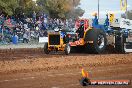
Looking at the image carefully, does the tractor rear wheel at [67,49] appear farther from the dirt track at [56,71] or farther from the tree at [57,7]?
the tree at [57,7]

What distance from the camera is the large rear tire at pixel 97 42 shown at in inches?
764

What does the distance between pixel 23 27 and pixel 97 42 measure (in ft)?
36.9

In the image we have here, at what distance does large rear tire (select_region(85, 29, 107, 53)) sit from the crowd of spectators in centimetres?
887

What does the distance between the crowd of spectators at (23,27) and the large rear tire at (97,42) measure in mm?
8874

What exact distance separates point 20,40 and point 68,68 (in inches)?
594

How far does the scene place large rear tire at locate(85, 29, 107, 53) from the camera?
63.7 feet

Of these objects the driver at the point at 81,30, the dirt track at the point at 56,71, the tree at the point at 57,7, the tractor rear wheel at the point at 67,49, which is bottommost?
the dirt track at the point at 56,71

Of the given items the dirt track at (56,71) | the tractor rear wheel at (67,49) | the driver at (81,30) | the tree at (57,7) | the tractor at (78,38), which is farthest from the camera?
the tree at (57,7)

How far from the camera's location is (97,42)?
771 inches

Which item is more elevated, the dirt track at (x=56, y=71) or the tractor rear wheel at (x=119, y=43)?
the tractor rear wheel at (x=119, y=43)

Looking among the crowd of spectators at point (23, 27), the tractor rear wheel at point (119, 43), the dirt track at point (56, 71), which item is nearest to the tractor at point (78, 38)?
the tractor rear wheel at point (119, 43)

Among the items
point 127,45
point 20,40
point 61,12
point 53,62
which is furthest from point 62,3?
point 53,62

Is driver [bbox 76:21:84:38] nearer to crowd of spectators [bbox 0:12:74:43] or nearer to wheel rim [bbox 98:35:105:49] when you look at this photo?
wheel rim [bbox 98:35:105:49]

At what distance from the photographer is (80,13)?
173ft
